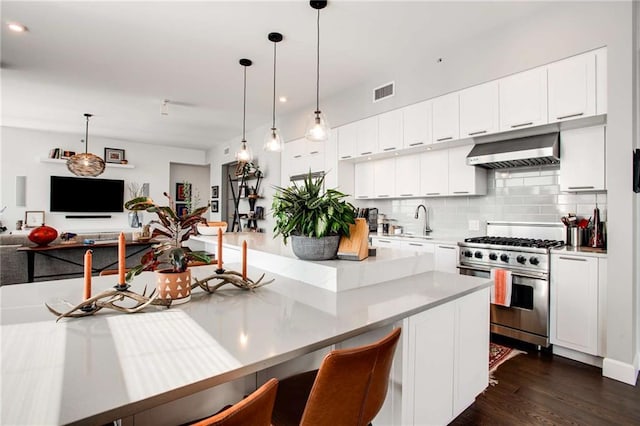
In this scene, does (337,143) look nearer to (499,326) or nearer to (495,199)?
(495,199)

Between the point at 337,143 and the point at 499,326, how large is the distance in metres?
3.08

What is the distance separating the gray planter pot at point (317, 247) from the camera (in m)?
1.85

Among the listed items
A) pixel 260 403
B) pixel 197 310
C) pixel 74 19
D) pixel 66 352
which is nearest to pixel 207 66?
pixel 74 19

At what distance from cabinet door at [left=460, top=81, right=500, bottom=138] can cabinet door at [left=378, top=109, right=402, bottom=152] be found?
2.55 feet

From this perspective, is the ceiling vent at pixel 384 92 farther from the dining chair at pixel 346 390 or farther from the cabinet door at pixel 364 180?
the dining chair at pixel 346 390

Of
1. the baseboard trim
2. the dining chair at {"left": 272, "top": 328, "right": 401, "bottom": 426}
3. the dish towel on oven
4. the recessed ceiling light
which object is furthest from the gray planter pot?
the recessed ceiling light

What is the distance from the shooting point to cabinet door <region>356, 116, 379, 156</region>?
429 centimetres

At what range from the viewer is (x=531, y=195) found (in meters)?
3.41

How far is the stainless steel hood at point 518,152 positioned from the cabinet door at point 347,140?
1.61 meters

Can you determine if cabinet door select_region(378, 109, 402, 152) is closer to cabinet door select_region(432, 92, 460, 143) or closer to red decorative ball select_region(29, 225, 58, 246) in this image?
cabinet door select_region(432, 92, 460, 143)

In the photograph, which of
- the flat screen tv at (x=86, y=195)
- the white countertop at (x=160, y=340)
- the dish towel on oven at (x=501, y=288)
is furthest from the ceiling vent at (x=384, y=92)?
the flat screen tv at (x=86, y=195)

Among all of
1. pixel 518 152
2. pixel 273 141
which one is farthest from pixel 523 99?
pixel 273 141

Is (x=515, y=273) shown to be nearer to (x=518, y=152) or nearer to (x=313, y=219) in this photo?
(x=518, y=152)

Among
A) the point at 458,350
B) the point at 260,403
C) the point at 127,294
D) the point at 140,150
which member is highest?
the point at 140,150
